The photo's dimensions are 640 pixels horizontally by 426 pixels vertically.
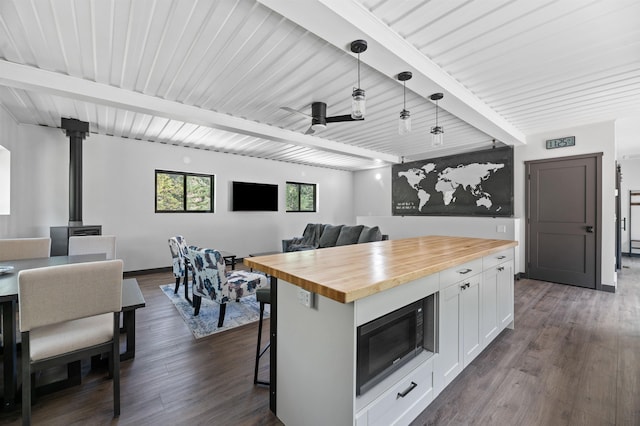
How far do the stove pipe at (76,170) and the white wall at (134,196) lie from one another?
1.62ft

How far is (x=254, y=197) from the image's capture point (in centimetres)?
675

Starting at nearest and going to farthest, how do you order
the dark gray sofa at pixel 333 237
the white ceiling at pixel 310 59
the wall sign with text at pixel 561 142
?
the white ceiling at pixel 310 59 < the wall sign with text at pixel 561 142 < the dark gray sofa at pixel 333 237

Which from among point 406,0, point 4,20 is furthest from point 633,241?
point 4,20

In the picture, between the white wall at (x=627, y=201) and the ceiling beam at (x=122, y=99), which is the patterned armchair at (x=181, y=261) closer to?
the ceiling beam at (x=122, y=99)

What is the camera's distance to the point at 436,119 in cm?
402

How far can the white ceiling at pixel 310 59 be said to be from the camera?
189 cm

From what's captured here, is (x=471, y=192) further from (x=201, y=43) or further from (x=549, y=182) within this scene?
(x=201, y=43)

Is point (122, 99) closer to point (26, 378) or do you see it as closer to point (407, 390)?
point (26, 378)

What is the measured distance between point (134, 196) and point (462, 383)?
19.2ft

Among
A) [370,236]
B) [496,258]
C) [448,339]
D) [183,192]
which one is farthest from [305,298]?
[183,192]

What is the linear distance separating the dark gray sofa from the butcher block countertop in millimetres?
2947

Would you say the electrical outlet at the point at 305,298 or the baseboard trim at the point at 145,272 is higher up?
the electrical outlet at the point at 305,298

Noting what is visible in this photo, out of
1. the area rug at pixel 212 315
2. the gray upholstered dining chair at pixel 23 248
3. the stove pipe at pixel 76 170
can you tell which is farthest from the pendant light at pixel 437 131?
the stove pipe at pixel 76 170

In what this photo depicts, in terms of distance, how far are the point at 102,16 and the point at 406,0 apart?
219cm
